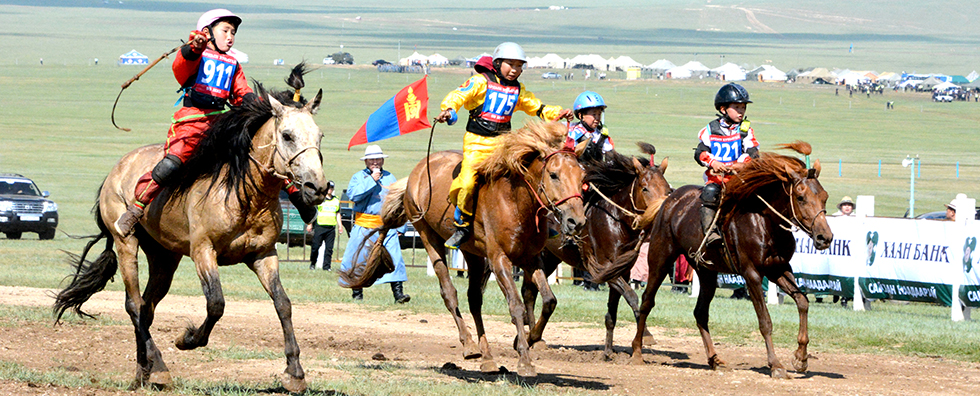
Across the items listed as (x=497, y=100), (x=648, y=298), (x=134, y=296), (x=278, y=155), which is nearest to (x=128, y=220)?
(x=134, y=296)

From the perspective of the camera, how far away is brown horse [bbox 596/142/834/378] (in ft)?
32.0

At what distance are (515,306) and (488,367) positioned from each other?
89 centimetres

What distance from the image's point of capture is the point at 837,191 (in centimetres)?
Answer: 4031

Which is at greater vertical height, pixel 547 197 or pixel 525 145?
pixel 525 145

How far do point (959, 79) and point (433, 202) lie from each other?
102404 millimetres

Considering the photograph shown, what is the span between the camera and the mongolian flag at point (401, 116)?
31.3 ft

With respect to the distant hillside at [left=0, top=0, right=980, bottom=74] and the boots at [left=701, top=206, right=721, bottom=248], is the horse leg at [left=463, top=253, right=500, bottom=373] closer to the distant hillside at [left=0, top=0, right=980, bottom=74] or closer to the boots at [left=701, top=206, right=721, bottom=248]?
the boots at [left=701, top=206, right=721, bottom=248]

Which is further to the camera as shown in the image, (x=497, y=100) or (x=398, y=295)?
(x=398, y=295)

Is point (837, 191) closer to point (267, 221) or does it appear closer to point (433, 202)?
point (433, 202)

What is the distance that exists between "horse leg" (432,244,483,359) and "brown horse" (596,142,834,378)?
5.38ft

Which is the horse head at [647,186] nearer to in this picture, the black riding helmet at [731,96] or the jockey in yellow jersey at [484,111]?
the black riding helmet at [731,96]

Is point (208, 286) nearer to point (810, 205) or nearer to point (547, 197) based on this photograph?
point (547, 197)

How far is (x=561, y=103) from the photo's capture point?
71.9m

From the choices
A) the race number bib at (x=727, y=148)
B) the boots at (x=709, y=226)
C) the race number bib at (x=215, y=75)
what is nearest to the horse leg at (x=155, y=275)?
the race number bib at (x=215, y=75)
